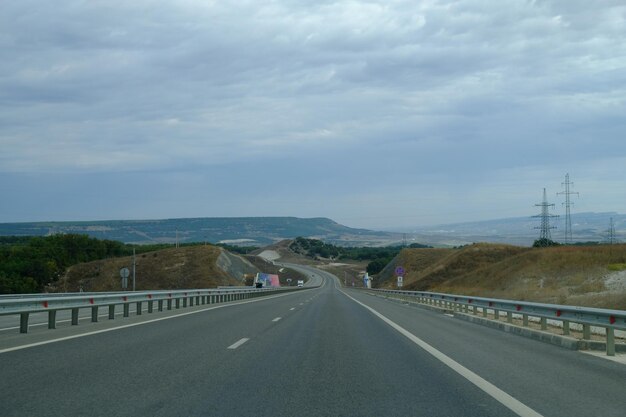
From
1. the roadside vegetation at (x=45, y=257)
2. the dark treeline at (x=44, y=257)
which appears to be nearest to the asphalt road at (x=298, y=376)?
the roadside vegetation at (x=45, y=257)

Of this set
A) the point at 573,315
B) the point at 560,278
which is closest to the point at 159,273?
the point at 560,278

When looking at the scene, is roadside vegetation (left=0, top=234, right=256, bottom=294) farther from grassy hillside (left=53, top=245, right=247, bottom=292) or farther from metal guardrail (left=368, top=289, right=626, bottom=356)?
metal guardrail (left=368, top=289, right=626, bottom=356)

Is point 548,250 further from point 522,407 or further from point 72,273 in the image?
point 72,273

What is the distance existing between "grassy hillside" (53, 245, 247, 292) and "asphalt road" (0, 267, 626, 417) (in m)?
91.3

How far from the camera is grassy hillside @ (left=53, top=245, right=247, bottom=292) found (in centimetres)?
10788

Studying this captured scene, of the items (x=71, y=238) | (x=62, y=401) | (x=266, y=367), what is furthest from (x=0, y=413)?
(x=71, y=238)

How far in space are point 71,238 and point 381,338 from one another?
145m

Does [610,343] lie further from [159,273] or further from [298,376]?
[159,273]

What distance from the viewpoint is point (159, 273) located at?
11312 cm

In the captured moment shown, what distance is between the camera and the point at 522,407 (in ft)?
27.8

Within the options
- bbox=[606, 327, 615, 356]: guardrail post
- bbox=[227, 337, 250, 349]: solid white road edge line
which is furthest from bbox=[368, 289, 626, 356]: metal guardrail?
bbox=[227, 337, 250, 349]: solid white road edge line

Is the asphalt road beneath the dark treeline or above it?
above

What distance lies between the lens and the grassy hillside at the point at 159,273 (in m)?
108

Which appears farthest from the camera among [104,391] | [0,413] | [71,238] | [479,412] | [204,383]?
[71,238]
